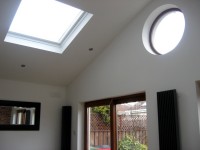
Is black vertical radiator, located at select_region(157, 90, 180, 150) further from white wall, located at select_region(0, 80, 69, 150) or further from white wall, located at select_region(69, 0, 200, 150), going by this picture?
white wall, located at select_region(0, 80, 69, 150)

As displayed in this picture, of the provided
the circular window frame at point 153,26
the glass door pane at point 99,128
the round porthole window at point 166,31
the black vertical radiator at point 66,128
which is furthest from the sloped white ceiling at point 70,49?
the glass door pane at point 99,128

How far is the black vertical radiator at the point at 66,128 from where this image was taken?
6.09 m

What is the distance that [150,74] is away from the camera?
13.9 feet

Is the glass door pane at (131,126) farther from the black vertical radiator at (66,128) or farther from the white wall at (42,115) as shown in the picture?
the white wall at (42,115)

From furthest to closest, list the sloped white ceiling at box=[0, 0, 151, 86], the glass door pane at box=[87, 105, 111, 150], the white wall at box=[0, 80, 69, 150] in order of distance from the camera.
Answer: the white wall at box=[0, 80, 69, 150], the glass door pane at box=[87, 105, 111, 150], the sloped white ceiling at box=[0, 0, 151, 86]

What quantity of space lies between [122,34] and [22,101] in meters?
3.04

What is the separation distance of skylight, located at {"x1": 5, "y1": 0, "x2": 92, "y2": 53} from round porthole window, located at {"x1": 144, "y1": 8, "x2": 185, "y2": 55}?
4.18 feet

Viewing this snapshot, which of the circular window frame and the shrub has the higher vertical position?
the circular window frame

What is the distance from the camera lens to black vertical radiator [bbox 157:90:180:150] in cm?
355

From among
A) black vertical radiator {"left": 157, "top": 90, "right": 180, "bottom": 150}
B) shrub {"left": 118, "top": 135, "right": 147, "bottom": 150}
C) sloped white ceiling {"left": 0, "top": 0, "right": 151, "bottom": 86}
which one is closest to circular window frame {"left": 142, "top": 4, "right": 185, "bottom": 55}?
sloped white ceiling {"left": 0, "top": 0, "right": 151, "bottom": 86}

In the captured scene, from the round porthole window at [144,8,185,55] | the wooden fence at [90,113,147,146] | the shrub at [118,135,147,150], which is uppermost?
the round porthole window at [144,8,185,55]

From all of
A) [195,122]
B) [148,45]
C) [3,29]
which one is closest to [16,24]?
[3,29]

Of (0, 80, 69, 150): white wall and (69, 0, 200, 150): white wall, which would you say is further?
(0, 80, 69, 150): white wall

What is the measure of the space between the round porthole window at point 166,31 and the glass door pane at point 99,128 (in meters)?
1.85
